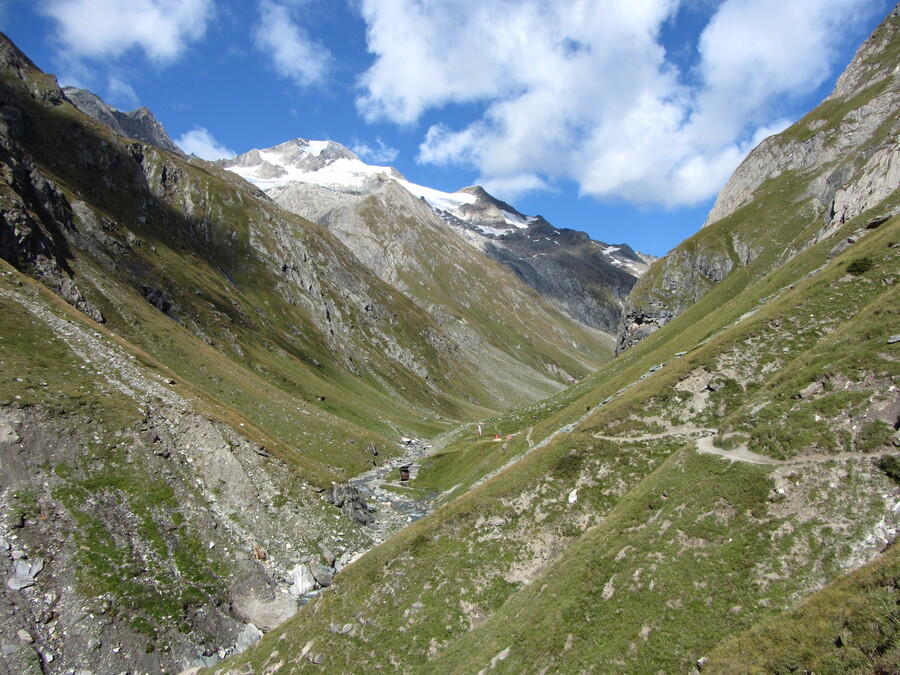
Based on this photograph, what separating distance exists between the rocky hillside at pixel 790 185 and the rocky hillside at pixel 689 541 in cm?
9491

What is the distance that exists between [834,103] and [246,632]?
243m

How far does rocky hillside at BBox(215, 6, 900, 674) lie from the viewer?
1694 cm

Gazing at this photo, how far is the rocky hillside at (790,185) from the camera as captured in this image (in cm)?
13638

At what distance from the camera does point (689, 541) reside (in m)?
21.6

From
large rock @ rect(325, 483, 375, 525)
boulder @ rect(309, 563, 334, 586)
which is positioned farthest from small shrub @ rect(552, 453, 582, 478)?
large rock @ rect(325, 483, 375, 525)

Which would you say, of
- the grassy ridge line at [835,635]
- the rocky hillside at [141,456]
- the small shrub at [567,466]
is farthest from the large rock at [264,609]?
the grassy ridge line at [835,635]

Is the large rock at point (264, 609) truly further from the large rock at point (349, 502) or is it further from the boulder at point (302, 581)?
the large rock at point (349, 502)

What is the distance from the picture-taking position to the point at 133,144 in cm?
16112

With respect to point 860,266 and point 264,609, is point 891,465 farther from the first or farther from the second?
point 264,609

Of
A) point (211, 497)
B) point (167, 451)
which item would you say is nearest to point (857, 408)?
point (211, 497)

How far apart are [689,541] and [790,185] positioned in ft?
596

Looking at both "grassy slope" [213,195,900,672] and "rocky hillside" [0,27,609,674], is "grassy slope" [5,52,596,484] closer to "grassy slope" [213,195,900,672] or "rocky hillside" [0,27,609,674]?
"rocky hillside" [0,27,609,674]

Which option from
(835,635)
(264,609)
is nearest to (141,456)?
(264,609)

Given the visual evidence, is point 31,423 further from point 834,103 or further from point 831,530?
point 834,103
